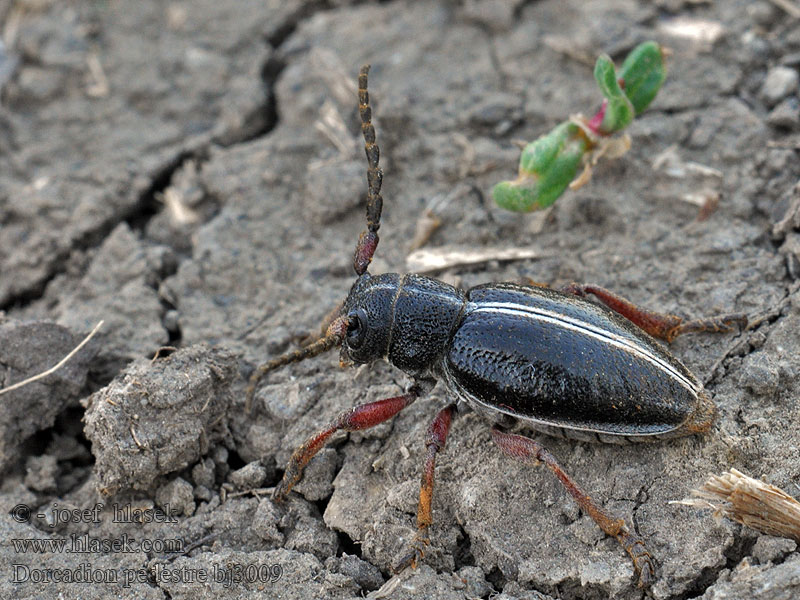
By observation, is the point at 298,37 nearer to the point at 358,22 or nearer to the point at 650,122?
the point at 358,22

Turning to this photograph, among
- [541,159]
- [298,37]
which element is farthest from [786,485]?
[298,37]

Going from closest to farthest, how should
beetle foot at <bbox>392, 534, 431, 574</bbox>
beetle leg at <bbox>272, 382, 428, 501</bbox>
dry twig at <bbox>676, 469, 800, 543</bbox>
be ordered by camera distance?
1. dry twig at <bbox>676, 469, 800, 543</bbox>
2. beetle foot at <bbox>392, 534, 431, 574</bbox>
3. beetle leg at <bbox>272, 382, 428, 501</bbox>

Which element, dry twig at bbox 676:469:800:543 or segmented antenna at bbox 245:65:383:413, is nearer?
dry twig at bbox 676:469:800:543

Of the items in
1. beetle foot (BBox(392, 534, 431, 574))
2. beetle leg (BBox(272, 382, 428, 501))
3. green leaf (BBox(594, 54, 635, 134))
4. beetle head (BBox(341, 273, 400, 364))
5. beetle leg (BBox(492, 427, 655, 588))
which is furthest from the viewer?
green leaf (BBox(594, 54, 635, 134))

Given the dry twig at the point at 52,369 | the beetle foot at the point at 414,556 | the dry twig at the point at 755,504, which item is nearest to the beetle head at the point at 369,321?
the beetle foot at the point at 414,556

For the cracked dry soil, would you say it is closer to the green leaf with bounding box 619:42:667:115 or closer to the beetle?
the beetle

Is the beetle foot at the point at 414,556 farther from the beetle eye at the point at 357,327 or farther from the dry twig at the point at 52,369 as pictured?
the dry twig at the point at 52,369

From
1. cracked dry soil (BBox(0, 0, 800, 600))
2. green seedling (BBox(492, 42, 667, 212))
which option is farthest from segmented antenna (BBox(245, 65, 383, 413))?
green seedling (BBox(492, 42, 667, 212))
